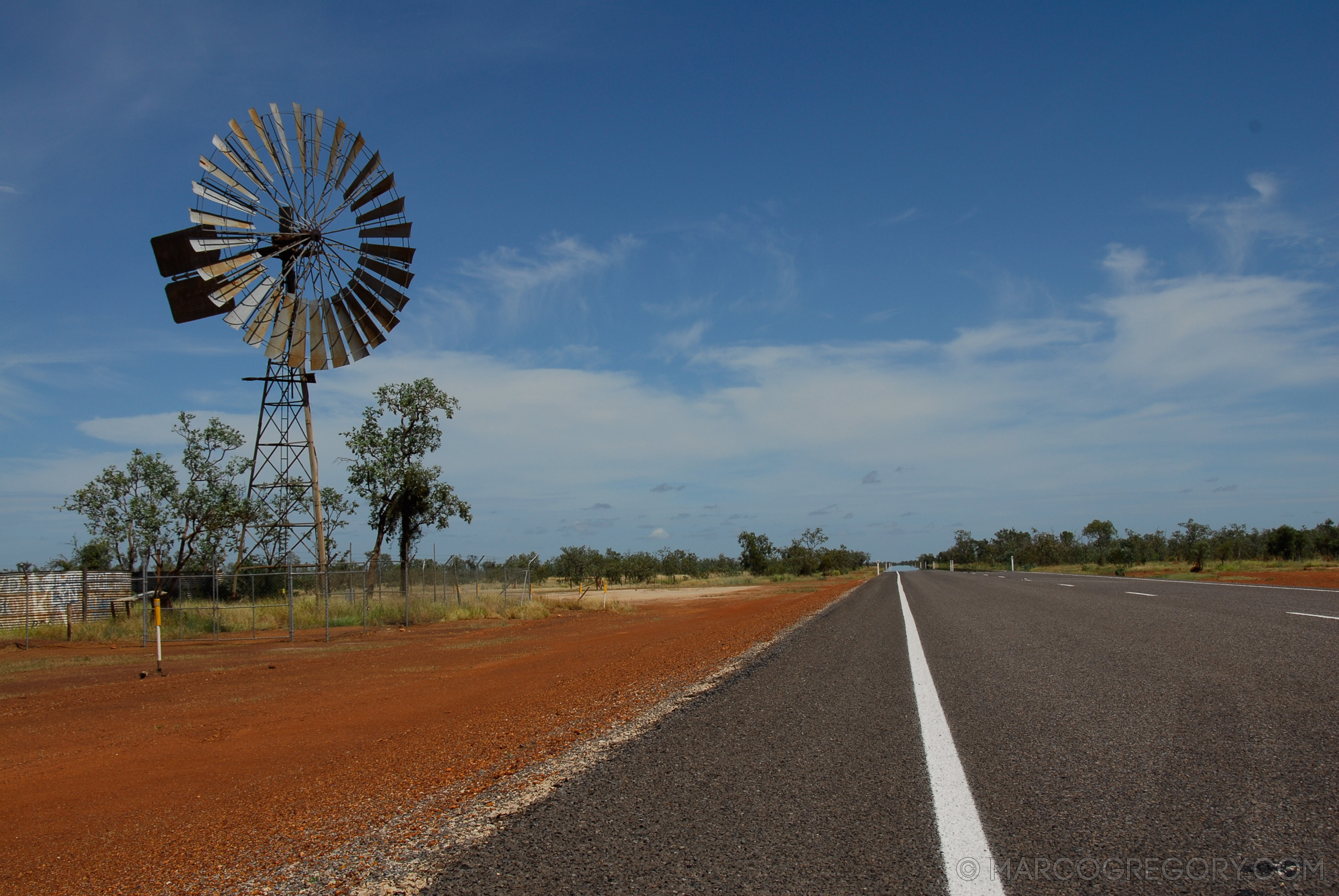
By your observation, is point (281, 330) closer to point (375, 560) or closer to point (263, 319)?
point (263, 319)

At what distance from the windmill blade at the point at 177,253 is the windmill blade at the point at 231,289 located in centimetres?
96

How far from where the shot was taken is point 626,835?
3902 mm

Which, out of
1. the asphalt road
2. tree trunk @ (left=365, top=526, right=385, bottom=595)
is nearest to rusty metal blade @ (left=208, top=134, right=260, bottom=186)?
tree trunk @ (left=365, top=526, right=385, bottom=595)

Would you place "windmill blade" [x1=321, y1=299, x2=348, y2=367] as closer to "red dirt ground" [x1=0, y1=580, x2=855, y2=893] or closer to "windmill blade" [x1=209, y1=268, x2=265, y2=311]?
"windmill blade" [x1=209, y1=268, x2=265, y2=311]

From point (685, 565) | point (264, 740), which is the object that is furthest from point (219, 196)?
point (685, 565)

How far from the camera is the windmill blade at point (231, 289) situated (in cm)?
2802

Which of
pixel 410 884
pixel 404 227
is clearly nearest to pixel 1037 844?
pixel 410 884

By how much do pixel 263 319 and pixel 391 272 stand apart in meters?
4.83

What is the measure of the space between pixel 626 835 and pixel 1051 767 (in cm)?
243

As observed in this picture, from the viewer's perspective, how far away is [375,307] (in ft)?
101

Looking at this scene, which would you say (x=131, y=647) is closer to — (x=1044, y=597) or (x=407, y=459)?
(x=407, y=459)

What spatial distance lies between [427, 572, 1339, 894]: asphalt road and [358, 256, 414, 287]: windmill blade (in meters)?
26.0

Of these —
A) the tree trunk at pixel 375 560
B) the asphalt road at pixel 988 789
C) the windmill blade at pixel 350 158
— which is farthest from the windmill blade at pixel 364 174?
the asphalt road at pixel 988 789

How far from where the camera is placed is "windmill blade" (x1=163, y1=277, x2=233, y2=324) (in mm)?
27469
